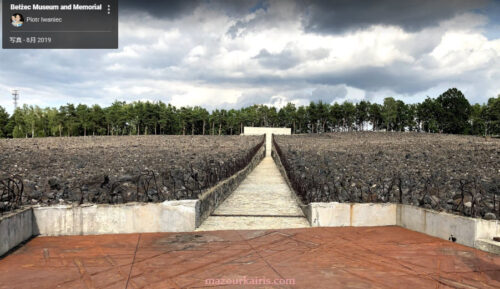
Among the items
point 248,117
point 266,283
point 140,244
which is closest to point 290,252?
point 266,283

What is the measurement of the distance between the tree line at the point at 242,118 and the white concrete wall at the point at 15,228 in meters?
73.6

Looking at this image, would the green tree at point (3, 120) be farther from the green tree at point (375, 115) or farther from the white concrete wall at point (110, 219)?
the white concrete wall at point (110, 219)

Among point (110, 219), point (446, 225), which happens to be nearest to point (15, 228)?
point (110, 219)

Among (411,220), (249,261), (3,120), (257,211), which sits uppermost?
(3,120)

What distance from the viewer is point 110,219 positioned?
7.27m

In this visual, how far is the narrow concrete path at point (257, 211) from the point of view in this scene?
327 inches

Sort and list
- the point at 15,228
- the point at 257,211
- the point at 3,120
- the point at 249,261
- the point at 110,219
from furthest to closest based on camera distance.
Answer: the point at 3,120 < the point at 257,211 < the point at 110,219 < the point at 15,228 < the point at 249,261

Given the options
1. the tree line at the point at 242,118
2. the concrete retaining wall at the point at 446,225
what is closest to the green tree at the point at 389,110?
the tree line at the point at 242,118

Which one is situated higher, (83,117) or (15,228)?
(83,117)

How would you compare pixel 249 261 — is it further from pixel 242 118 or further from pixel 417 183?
pixel 242 118

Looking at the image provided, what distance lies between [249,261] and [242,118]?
8749 centimetres

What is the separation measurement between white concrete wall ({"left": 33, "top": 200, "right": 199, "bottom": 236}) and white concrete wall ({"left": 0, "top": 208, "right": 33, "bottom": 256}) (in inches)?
8.9

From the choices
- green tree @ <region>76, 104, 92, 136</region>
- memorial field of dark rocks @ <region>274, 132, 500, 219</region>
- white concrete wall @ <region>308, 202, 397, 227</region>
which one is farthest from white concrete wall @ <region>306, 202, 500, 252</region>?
green tree @ <region>76, 104, 92, 136</region>

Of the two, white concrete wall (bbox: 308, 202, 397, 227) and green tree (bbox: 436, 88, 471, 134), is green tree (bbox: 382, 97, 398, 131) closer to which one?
green tree (bbox: 436, 88, 471, 134)
